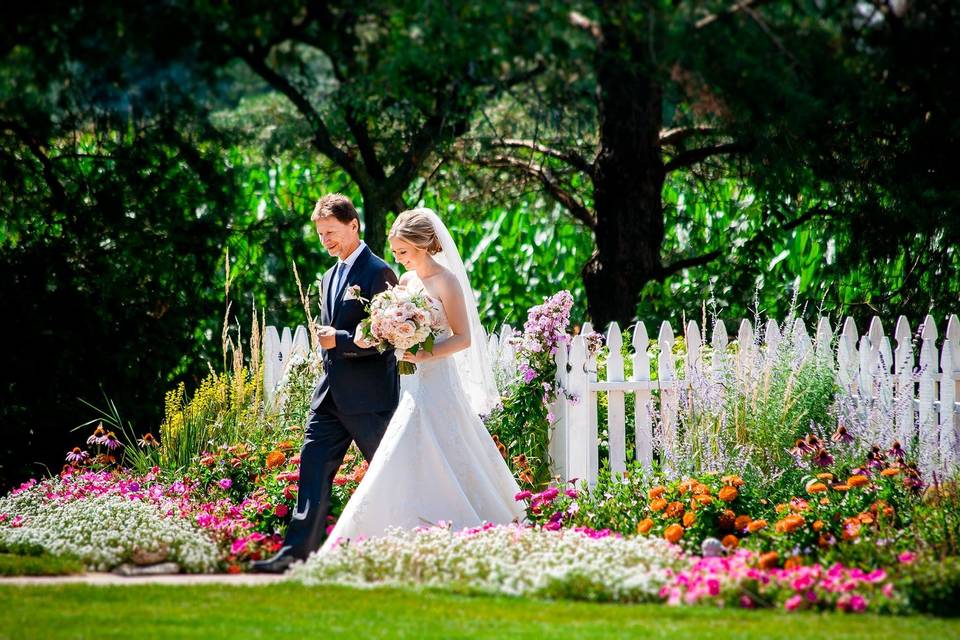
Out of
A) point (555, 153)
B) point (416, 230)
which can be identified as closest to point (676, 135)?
point (555, 153)

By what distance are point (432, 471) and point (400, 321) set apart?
2.71ft

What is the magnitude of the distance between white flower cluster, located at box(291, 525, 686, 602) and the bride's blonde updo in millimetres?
1404

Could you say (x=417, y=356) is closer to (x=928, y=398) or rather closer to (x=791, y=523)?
(x=791, y=523)

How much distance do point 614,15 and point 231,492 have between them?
3.34 metres

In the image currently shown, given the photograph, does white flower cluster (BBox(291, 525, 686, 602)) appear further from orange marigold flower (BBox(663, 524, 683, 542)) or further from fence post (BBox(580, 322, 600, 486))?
fence post (BBox(580, 322, 600, 486))

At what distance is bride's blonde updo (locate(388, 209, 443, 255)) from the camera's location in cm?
583

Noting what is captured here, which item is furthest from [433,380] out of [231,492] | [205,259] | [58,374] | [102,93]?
[58,374]

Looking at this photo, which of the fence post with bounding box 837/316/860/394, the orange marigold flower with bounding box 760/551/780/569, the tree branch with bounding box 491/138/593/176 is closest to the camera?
the orange marigold flower with bounding box 760/551/780/569

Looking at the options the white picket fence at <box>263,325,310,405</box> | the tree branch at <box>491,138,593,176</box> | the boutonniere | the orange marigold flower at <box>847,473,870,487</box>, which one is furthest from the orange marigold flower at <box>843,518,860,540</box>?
the tree branch at <box>491,138,593,176</box>

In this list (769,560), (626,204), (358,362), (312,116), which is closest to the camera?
(769,560)

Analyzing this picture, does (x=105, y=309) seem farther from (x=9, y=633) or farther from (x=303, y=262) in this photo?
(x=9, y=633)

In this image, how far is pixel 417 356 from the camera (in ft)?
18.6

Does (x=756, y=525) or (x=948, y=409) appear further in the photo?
(x=948, y=409)

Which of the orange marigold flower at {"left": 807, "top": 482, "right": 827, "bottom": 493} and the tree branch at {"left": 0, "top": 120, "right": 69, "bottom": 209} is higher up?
the tree branch at {"left": 0, "top": 120, "right": 69, "bottom": 209}
